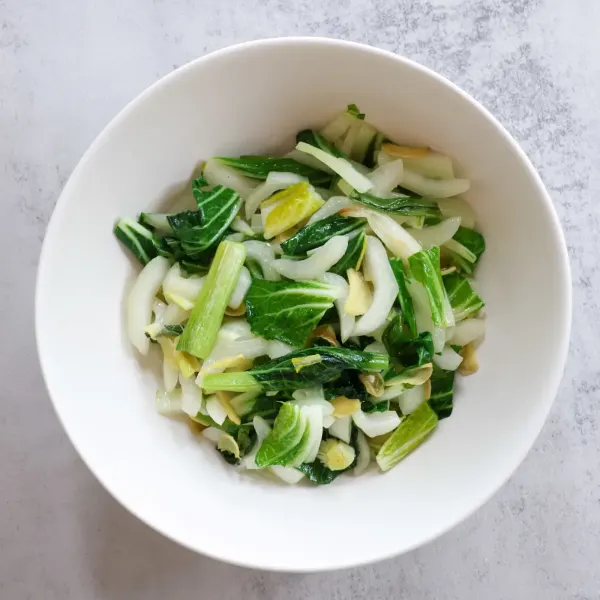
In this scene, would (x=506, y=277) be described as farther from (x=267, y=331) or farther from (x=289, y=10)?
(x=289, y=10)

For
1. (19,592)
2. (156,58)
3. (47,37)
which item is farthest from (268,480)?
(47,37)

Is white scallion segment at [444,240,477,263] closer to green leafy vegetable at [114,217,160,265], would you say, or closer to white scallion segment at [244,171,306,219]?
white scallion segment at [244,171,306,219]

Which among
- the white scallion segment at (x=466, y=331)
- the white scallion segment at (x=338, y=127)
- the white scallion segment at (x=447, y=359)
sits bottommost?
the white scallion segment at (x=447, y=359)

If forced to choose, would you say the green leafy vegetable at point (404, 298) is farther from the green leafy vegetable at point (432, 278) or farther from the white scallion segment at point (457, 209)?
the white scallion segment at point (457, 209)

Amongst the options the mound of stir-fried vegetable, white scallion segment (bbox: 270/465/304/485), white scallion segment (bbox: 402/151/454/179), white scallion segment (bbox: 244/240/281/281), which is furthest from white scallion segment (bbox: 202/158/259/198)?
white scallion segment (bbox: 270/465/304/485)

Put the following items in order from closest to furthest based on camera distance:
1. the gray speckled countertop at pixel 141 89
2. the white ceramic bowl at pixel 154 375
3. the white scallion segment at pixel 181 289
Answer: the white ceramic bowl at pixel 154 375, the white scallion segment at pixel 181 289, the gray speckled countertop at pixel 141 89

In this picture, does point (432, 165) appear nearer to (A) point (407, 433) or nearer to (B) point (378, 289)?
(B) point (378, 289)

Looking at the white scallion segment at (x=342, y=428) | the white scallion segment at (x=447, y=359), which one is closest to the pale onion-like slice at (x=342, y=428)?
the white scallion segment at (x=342, y=428)
